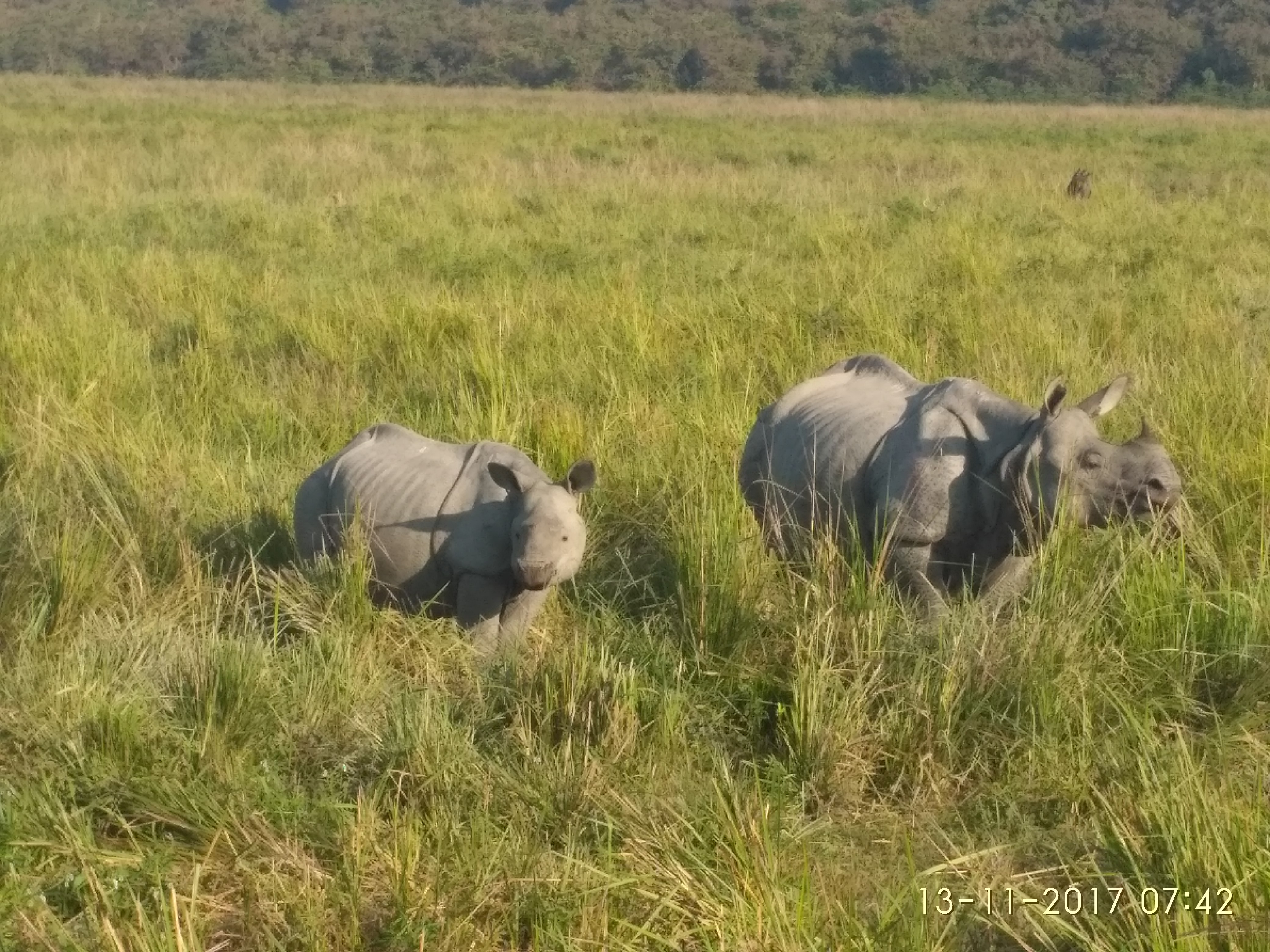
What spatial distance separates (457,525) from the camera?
12.1 ft

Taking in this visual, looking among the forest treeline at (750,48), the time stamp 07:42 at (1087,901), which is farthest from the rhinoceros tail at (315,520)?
the forest treeline at (750,48)

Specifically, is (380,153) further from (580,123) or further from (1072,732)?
(1072,732)

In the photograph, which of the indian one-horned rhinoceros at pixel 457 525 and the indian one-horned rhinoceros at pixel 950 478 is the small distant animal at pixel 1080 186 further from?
the indian one-horned rhinoceros at pixel 457 525

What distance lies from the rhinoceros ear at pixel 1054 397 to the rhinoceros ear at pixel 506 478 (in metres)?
1.34

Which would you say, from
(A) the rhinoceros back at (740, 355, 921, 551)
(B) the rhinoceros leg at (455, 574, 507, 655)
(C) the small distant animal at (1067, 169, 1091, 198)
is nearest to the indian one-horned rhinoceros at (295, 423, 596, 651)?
(B) the rhinoceros leg at (455, 574, 507, 655)

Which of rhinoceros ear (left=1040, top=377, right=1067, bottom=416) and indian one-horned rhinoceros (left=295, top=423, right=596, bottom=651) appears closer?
rhinoceros ear (left=1040, top=377, right=1067, bottom=416)

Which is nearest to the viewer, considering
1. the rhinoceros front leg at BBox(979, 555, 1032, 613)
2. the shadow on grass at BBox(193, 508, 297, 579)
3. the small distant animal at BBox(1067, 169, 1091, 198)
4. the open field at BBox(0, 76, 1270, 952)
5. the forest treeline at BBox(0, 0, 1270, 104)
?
the open field at BBox(0, 76, 1270, 952)

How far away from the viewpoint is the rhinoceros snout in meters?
3.34

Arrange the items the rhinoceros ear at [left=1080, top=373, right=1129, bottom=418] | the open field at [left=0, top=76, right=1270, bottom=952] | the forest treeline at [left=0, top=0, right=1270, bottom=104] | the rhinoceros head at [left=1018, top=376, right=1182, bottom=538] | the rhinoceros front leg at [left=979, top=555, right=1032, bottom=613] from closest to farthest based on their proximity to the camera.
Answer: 1. the open field at [left=0, top=76, right=1270, bottom=952]
2. the rhinoceros head at [left=1018, top=376, right=1182, bottom=538]
3. the rhinoceros ear at [left=1080, top=373, right=1129, bottom=418]
4. the rhinoceros front leg at [left=979, top=555, right=1032, bottom=613]
5. the forest treeline at [left=0, top=0, right=1270, bottom=104]

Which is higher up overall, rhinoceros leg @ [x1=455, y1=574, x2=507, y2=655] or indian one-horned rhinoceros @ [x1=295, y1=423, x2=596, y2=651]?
indian one-horned rhinoceros @ [x1=295, y1=423, x2=596, y2=651]

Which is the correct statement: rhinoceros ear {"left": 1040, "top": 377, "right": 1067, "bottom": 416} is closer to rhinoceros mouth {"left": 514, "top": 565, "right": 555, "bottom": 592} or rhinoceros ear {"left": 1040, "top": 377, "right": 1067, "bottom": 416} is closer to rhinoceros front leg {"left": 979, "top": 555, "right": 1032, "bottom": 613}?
rhinoceros front leg {"left": 979, "top": 555, "right": 1032, "bottom": 613}

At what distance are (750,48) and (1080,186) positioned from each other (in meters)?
39.9

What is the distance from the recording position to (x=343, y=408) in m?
5.71

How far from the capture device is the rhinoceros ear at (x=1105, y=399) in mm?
3457
